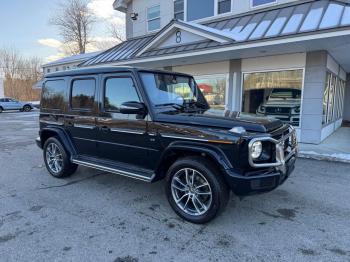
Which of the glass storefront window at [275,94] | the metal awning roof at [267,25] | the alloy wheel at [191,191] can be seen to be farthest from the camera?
the glass storefront window at [275,94]

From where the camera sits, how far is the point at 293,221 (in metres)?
3.45

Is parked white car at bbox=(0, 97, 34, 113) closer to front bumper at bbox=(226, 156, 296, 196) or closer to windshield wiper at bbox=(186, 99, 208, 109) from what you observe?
windshield wiper at bbox=(186, 99, 208, 109)

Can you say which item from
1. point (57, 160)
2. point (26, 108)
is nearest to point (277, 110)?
point (57, 160)

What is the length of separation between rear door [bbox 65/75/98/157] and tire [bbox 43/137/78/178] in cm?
36

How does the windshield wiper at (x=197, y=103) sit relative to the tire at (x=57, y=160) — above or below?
above

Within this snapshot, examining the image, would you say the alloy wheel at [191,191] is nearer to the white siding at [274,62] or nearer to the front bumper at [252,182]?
the front bumper at [252,182]

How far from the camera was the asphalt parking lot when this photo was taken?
2783 mm

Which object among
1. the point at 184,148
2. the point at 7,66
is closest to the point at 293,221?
the point at 184,148

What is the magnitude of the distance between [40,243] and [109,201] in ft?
4.11

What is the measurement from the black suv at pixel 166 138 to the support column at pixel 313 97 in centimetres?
495

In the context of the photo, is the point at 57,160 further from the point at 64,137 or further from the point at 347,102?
the point at 347,102

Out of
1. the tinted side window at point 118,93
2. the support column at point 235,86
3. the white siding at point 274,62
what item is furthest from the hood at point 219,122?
the support column at point 235,86

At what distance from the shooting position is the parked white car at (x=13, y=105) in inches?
1055

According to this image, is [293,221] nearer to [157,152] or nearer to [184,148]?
[184,148]
